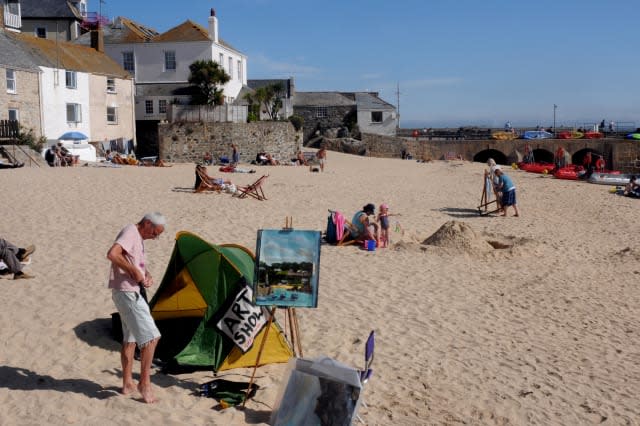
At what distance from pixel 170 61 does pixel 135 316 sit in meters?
38.2

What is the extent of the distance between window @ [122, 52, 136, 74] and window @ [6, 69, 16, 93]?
1311 cm

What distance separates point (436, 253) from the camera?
12.9 m

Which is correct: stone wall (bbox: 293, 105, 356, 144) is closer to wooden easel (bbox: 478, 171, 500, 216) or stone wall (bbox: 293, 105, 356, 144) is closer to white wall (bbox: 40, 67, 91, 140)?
white wall (bbox: 40, 67, 91, 140)

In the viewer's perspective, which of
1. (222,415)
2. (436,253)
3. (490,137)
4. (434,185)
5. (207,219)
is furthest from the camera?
(490,137)

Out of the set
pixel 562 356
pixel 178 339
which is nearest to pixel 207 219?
pixel 178 339

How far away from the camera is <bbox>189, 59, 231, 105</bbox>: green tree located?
1522 inches

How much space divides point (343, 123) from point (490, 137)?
11.9 metres

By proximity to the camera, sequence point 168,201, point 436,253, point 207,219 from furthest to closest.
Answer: point 168,201 < point 207,219 < point 436,253

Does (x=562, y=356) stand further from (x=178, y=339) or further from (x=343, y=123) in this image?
(x=343, y=123)

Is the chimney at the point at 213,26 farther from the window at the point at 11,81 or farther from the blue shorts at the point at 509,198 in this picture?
the blue shorts at the point at 509,198

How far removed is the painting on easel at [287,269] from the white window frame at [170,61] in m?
37.7

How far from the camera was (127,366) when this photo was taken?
5.93m

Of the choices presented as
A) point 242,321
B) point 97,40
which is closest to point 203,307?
point 242,321

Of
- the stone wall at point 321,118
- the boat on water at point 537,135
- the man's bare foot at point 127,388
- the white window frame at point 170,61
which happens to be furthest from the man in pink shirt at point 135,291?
the stone wall at point 321,118
